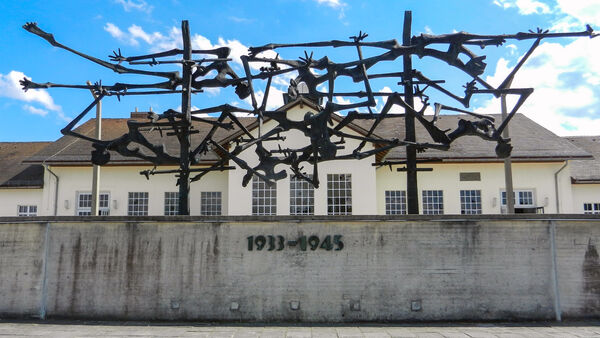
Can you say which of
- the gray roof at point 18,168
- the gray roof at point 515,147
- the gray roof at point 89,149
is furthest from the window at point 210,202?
the gray roof at point 515,147

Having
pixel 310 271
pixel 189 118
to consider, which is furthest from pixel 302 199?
pixel 189 118

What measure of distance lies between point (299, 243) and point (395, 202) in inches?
508

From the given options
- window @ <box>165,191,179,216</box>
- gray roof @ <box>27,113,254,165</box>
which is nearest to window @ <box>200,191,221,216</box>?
window @ <box>165,191,179,216</box>

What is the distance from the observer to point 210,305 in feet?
34.8

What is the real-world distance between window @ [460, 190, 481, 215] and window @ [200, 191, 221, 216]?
472 inches

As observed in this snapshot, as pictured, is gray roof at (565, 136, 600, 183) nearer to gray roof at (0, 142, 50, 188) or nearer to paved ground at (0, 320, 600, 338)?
paved ground at (0, 320, 600, 338)

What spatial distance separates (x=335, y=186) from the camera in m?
21.5

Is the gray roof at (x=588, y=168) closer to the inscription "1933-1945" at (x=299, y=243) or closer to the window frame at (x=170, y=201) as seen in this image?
the inscription "1933-1945" at (x=299, y=243)

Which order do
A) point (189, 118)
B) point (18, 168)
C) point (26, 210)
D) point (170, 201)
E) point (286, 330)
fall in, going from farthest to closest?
1. point (18, 168)
2. point (26, 210)
3. point (170, 201)
4. point (189, 118)
5. point (286, 330)

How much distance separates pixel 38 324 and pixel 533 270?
36.7 feet

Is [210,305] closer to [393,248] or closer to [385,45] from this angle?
[393,248]

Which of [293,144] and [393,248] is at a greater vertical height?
[293,144]

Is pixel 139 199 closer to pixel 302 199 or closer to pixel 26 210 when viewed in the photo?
pixel 26 210

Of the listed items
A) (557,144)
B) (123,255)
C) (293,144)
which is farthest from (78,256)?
(557,144)
